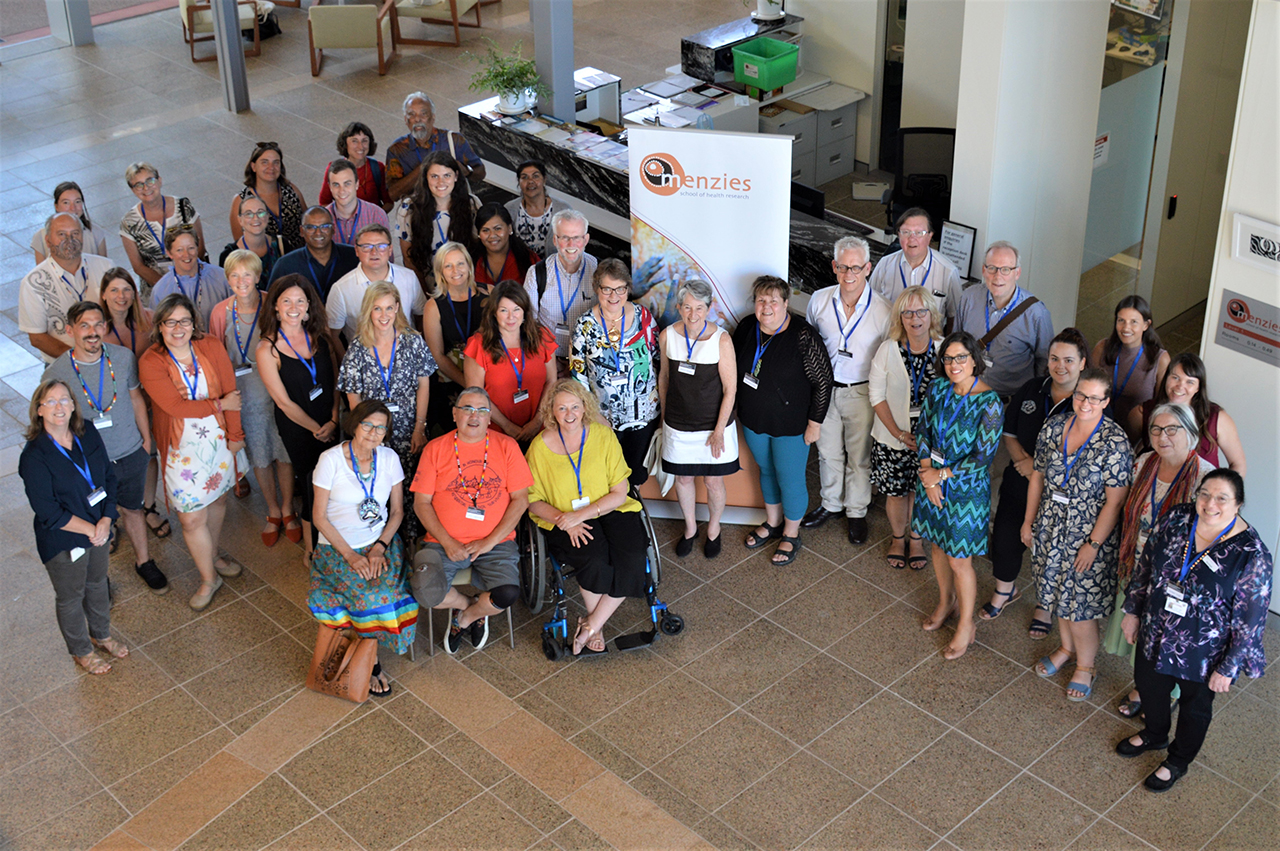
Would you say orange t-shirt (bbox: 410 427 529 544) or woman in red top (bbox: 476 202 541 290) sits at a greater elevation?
woman in red top (bbox: 476 202 541 290)

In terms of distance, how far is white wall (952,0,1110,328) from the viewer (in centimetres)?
624

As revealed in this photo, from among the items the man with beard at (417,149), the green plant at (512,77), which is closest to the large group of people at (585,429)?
the man with beard at (417,149)

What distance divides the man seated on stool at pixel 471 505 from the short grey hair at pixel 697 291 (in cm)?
106

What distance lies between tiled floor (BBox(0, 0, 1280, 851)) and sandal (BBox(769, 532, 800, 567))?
0.23 ft

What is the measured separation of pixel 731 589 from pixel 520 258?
6.77 feet

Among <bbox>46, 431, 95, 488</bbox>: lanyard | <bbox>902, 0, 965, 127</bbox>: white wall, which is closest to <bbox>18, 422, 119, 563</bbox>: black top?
<bbox>46, 431, 95, 488</bbox>: lanyard

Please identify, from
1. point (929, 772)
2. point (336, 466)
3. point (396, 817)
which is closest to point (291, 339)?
point (336, 466)

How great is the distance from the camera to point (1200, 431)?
4809mm

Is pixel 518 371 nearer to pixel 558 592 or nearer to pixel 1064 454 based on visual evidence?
pixel 558 592

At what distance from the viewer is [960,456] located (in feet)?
16.9

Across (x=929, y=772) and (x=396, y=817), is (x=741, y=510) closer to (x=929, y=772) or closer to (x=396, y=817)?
(x=929, y=772)

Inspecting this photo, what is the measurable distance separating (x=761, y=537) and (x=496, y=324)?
→ 179cm

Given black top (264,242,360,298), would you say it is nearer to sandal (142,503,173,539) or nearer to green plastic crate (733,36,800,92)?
sandal (142,503,173,539)

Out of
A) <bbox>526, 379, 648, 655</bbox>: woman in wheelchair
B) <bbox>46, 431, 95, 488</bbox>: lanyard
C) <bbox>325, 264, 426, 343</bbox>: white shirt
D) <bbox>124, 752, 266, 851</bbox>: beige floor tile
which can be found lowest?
<bbox>124, 752, 266, 851</bbox>: beige floor tile
